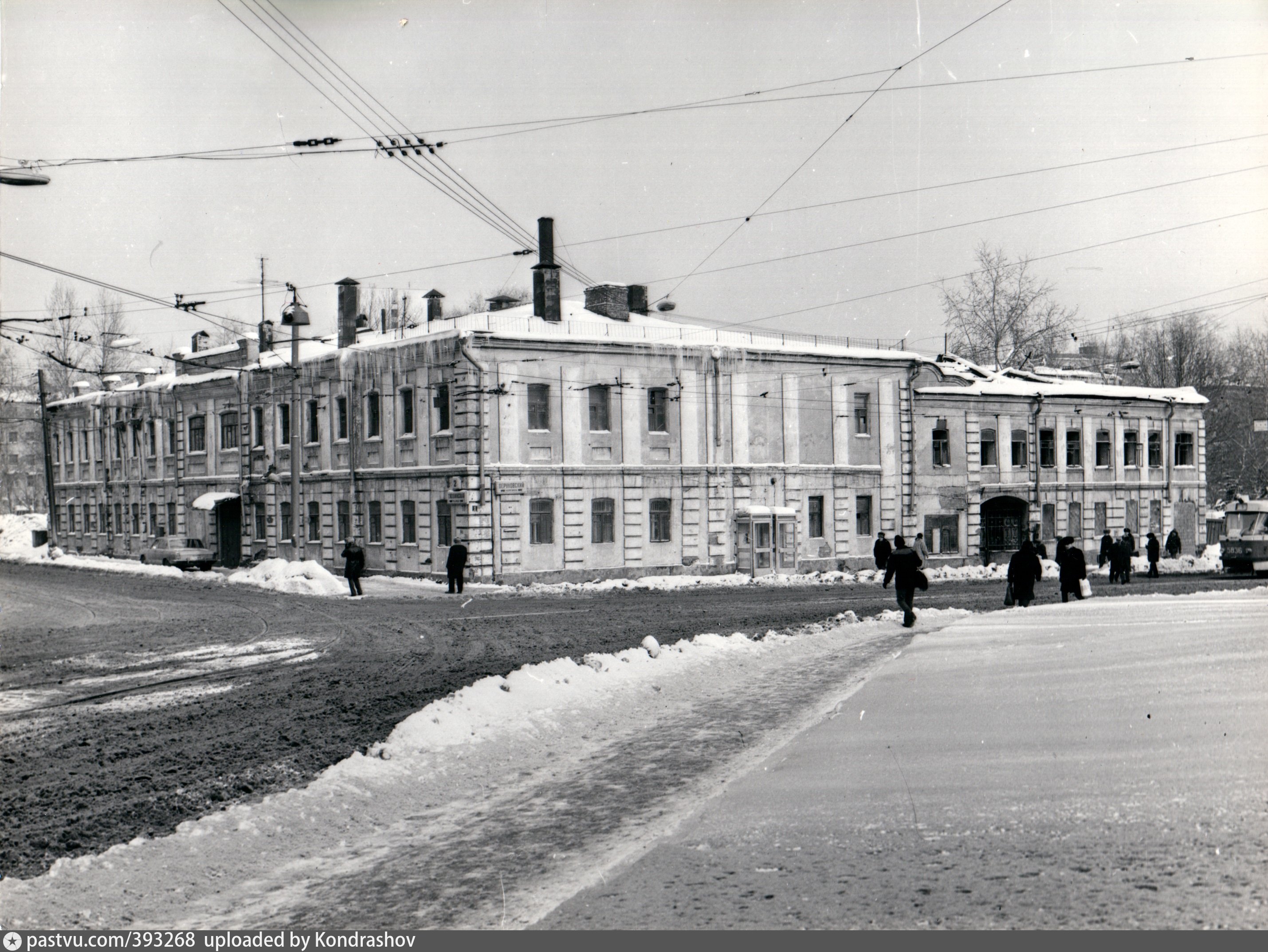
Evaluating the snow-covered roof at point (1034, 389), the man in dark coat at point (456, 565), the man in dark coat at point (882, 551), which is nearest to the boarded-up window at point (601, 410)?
the man in dark coat at point (456, 565)

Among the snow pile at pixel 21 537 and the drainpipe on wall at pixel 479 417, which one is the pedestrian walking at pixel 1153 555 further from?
the snow pile at pixel 21 537

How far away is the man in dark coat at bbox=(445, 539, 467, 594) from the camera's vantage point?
108 feet

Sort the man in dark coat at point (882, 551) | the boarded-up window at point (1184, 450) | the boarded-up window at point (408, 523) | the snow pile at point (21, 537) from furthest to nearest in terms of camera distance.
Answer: the snow pile at point (21, 537) < the boarded-up window at point (1184, 450) < the boarded-up window at point (408, 523) < the man in dark coat at point (882, 551)

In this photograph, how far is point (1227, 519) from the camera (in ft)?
139

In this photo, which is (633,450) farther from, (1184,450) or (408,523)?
(1184,450)

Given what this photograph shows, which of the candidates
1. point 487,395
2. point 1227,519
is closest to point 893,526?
point 1227,519

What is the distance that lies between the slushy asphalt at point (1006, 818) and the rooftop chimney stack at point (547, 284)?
3100 cm

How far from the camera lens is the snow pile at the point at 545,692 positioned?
1059cm

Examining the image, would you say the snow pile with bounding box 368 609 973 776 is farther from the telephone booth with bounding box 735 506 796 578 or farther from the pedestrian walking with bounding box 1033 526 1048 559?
the telephone booth with bounding box 735 506 796 578

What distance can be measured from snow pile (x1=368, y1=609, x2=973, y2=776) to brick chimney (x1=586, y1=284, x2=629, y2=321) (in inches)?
1045

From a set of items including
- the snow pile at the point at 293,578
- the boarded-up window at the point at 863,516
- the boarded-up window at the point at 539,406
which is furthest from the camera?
the boarded-up window at the point at 863,516

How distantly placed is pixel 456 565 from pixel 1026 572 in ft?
54.1

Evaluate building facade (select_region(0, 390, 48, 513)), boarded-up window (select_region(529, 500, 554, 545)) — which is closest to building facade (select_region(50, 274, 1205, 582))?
boarded-up window (select_region(529, 500, 554, 545))
